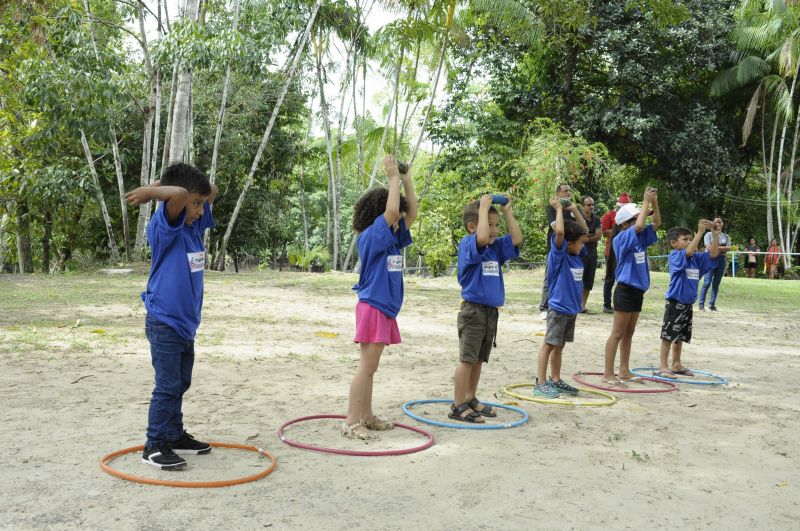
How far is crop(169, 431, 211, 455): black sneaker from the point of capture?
4.35 m

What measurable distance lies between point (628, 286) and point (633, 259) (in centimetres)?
28

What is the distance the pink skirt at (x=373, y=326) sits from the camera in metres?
4.84

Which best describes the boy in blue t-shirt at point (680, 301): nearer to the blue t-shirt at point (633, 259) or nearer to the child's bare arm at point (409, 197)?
the blue t-shirt at point (633, 259)

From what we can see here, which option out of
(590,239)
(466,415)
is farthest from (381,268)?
(590,239)

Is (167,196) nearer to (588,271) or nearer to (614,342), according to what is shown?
(614,342)

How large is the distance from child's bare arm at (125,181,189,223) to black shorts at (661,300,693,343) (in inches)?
208

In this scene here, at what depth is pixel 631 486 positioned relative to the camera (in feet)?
13.1

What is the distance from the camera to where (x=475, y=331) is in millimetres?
5410

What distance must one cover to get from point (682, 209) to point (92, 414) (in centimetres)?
3143

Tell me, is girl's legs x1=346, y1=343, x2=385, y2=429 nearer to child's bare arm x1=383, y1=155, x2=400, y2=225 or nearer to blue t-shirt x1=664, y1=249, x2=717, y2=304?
child's bare arm x1=383, y1=155, x2=400, y2=225

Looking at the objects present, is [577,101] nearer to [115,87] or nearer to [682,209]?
[682,209]

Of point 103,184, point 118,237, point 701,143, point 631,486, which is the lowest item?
→ point 631,486

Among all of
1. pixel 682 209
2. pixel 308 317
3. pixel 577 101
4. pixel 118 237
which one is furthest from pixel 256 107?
pixel 682 209

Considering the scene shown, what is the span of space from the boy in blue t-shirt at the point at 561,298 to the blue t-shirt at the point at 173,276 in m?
3.25
